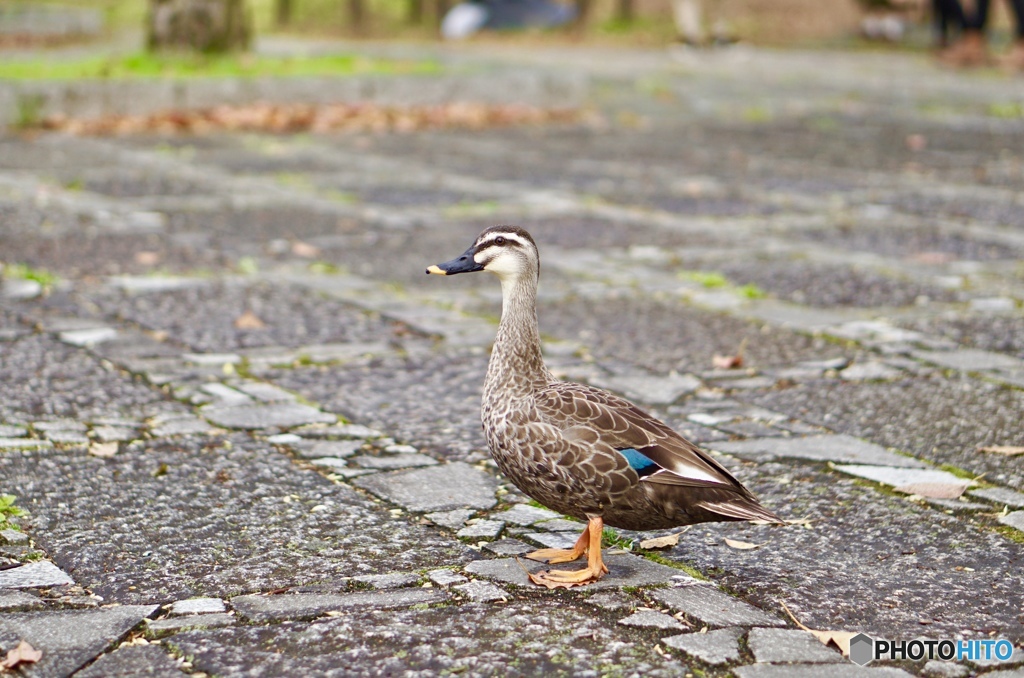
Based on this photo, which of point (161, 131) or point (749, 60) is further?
point (749, 60)

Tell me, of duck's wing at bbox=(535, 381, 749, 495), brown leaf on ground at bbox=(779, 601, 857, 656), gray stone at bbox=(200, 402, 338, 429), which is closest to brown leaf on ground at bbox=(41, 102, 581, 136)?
gray stone at bbox=(200, 402, 338, 429)

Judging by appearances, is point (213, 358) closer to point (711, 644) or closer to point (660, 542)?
point (660, 542)

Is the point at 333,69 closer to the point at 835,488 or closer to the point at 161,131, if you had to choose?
the point at 161,131

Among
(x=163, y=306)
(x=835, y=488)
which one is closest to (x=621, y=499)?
(x=835, y=488)

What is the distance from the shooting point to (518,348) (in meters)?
3.54

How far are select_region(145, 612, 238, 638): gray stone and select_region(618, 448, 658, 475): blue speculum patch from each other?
1001 millimetres

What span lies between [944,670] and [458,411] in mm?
2269

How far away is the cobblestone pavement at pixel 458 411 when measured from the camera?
295cm

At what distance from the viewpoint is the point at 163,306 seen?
237 inches

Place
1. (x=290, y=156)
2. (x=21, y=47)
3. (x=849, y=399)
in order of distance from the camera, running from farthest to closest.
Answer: (x=21, y=47) < (x=290, y=156) < (x=849, y=399)

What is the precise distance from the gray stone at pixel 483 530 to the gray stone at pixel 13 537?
1.13m

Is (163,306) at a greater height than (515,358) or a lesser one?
lesser

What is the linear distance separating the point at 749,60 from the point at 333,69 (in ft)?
29.2

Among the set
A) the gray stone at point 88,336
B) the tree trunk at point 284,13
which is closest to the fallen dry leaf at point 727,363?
the gray stone at point 88,336
